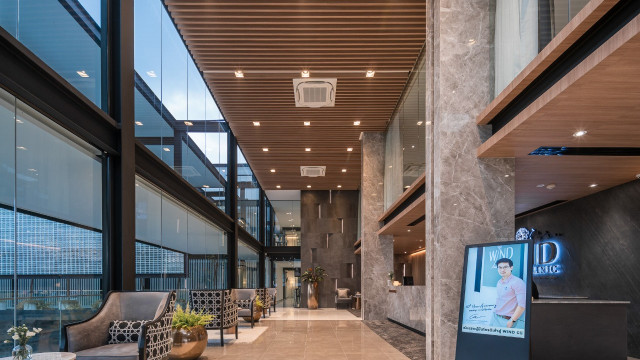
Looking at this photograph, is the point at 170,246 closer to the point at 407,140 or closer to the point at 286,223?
the point at 407,140

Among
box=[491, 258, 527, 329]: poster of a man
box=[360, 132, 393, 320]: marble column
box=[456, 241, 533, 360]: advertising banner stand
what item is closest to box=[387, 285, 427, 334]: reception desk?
box=[360, 132, 393, 320]: marble column

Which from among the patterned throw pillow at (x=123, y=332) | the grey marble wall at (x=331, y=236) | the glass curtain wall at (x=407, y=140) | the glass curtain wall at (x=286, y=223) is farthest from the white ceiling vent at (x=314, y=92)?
the glass curtain wall at (x=286, y=223)

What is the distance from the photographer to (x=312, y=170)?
1966cm

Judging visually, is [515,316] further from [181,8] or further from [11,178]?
[181,8]

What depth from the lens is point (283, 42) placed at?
920 centimetres

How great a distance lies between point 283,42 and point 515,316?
5.82m

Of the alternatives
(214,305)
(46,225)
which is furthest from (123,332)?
(214,305)

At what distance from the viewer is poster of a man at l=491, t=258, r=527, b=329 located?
5.12 meters

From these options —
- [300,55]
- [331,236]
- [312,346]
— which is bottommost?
[312,346]

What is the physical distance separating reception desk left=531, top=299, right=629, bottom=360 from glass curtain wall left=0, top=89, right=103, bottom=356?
471 centimetres

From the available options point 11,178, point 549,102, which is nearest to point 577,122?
point 549,102

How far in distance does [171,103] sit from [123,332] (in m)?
4.50

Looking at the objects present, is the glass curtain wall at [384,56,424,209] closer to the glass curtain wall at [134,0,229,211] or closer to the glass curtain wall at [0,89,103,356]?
the glass curtain wall at [134,0,229,211]

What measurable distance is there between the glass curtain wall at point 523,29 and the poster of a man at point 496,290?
1.83 meters
